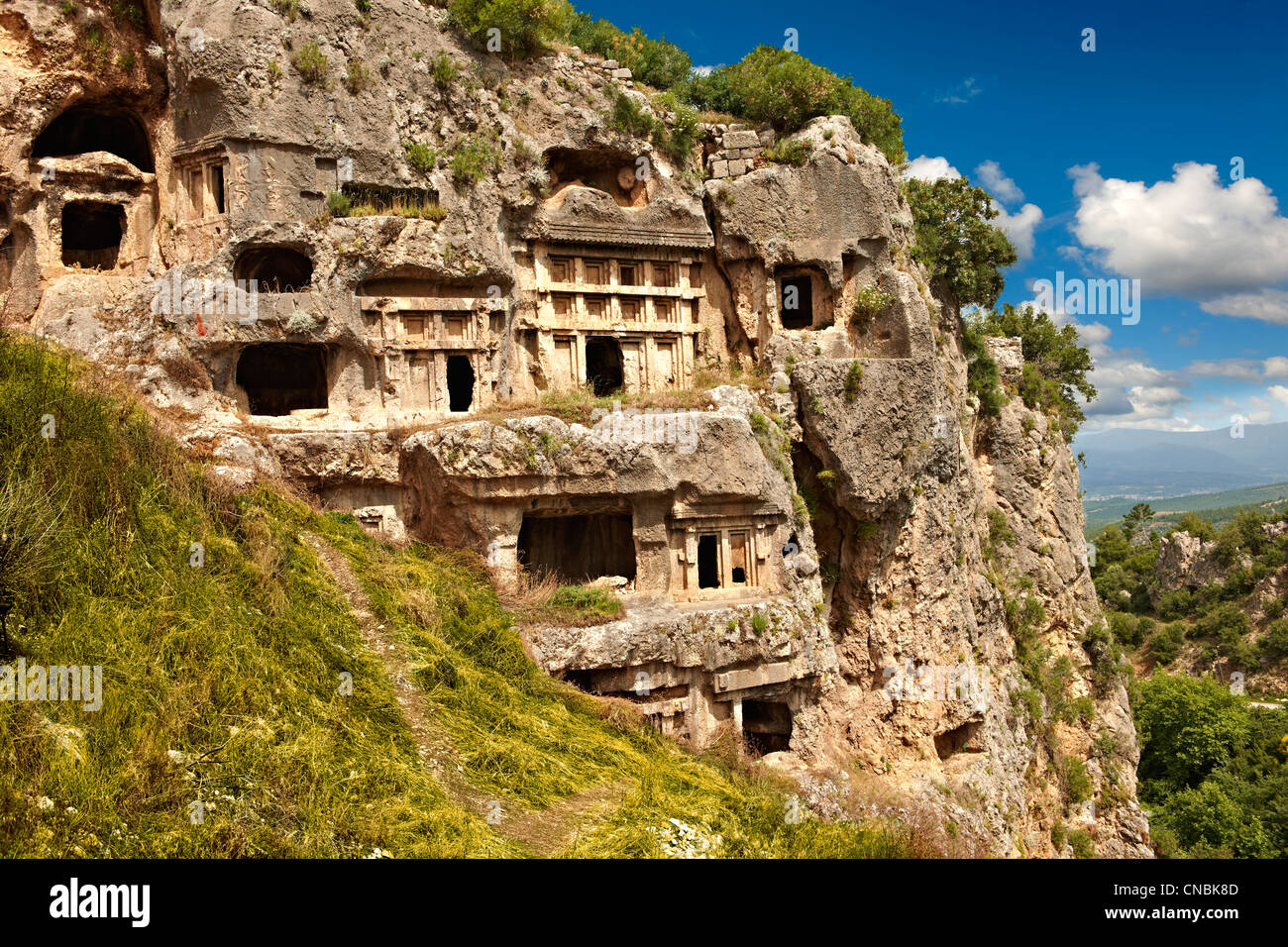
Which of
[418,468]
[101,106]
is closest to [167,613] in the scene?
[418,468]

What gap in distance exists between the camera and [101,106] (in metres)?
20.6

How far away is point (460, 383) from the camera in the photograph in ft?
72.8

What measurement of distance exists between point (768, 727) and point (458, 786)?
347 inches

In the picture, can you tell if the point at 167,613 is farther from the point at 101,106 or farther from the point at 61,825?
the point at 101,106

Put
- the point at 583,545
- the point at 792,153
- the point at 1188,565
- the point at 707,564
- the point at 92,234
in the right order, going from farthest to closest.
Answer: the point at 1188,565 < the point at 792,153 < the point at 92,234 < the point at 707,564 < the point at 583,545

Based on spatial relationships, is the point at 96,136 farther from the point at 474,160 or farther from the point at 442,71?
the point at 474,160

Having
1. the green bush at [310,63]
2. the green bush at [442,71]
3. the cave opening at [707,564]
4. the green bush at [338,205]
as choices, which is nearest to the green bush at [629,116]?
the green bush at [442,71]

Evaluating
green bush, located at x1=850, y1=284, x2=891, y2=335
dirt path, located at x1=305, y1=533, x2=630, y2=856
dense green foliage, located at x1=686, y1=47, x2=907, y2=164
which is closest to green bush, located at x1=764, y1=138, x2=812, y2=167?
dense green foliage, located at x1=686, y1=47, x2=907, y2=164

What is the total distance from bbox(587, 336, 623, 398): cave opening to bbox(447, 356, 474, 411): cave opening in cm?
317

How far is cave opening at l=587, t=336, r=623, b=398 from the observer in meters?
23.4

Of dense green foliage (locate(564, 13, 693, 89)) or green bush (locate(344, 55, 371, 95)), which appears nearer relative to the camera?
green bush (locate(344, 55, 371, 95))

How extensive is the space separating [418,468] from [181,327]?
18.3ft

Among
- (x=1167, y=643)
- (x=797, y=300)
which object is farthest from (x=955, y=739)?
(x=1167, y=643)

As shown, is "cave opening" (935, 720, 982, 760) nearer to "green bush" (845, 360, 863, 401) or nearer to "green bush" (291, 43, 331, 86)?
"green bush" (845, 360, 863, 401)
